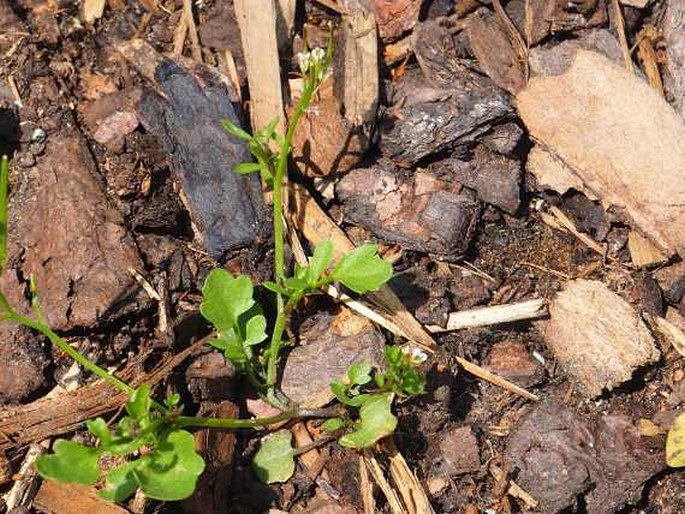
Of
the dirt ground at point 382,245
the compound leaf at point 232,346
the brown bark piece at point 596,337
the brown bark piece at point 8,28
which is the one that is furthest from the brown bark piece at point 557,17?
the brown bark piece at point 8,28

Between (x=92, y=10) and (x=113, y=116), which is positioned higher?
(x=92, y=10)

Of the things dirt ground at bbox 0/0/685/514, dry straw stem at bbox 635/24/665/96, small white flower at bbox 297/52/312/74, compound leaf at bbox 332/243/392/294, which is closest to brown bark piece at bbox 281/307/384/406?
dirt ground at bbox 0/0/685/514

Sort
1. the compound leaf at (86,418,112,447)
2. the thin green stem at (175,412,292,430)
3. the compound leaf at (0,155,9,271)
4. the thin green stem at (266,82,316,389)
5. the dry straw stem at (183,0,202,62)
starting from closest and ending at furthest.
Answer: the compound leaf at (0,155,9,271), the compound leaf at (86,418,112,447), the thin green stem at (175,412,292,430), the thin green stem at (266,82,316,389), the dry straw stem at (183,0,202,62)

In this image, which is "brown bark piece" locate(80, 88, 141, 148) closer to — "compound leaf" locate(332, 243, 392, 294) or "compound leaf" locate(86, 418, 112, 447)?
"compound leaf" locate(332, 243, 392, 294)

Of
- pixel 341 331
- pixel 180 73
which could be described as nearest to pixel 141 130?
pixel 180 73

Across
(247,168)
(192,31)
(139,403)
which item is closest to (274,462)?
(139,403)

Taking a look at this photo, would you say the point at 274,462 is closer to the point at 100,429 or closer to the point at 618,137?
the point at 100,429

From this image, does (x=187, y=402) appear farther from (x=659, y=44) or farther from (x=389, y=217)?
(x=659, y=44)

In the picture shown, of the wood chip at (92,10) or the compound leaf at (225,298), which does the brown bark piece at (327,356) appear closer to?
the compound leaf at (225,298)
